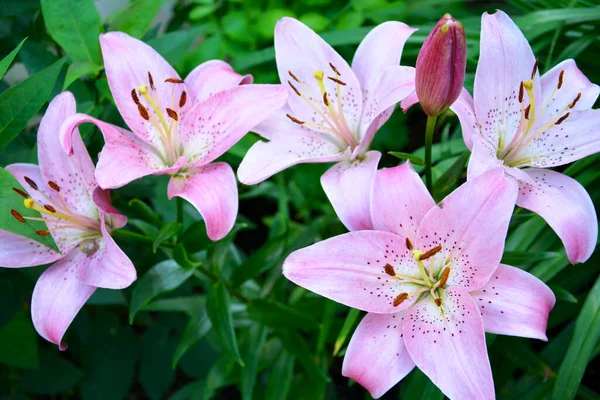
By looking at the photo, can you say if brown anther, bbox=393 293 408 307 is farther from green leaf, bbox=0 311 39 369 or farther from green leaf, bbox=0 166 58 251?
green leaf, bbox=0 311 39 369

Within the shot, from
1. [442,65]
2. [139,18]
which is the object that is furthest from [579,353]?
[139,18]

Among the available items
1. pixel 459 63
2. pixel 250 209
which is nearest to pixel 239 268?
pixel 459 63

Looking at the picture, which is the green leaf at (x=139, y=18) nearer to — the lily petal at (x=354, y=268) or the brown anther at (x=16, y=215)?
the brown anther at (x=16, y=215)

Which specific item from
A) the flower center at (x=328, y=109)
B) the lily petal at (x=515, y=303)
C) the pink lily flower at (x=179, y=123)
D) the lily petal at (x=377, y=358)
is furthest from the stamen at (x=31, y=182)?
the lily petal at (x=515, y=303)

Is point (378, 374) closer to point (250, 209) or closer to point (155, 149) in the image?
point (155, 149)

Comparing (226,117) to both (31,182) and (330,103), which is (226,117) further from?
(31,182)

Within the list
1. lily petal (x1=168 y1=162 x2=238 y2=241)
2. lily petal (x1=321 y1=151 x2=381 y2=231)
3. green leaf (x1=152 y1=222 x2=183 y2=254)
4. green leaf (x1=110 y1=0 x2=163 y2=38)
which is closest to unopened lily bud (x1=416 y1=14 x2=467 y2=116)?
lily petal (x1=321 y1=151 x2=381 y2=231)
